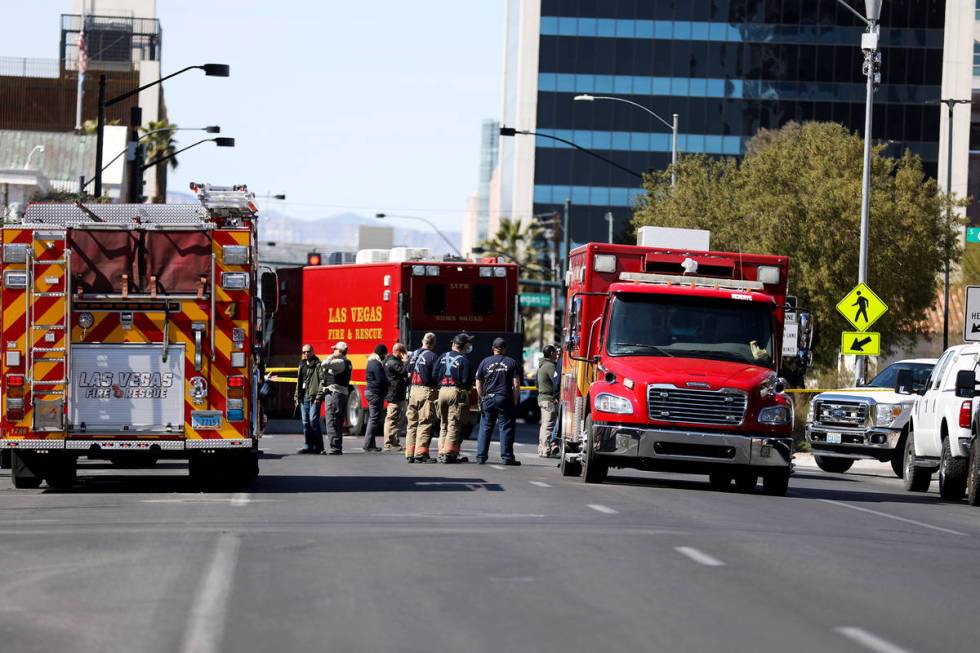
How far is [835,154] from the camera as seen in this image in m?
52.0

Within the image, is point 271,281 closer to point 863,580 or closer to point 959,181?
point 863,580

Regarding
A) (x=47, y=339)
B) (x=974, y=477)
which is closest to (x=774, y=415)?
(x=974, y=477)

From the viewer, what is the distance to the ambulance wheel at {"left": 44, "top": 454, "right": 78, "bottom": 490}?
66.5ft

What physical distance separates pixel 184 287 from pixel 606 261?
19.9ft

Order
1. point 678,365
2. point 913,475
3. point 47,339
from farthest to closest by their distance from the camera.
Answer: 1. point 913,475
2. point 678,365
3. point 47,339

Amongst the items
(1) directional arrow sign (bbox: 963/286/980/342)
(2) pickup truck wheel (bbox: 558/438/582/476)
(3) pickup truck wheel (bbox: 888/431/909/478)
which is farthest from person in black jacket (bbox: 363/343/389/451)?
(1) directional arrow sign (bbox: 963/286/980/342)

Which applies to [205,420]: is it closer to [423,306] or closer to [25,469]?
[25,469]

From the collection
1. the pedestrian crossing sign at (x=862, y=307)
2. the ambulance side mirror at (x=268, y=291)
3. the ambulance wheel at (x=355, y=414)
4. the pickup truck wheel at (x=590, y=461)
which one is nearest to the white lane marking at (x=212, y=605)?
the ambulance side mirror at (x=268, y=291)

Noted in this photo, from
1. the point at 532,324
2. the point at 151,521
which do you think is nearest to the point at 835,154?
the point at 151,521

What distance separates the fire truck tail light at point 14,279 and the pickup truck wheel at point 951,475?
11.8m

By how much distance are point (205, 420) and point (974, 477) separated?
9481mm

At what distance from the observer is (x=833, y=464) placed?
32469mm

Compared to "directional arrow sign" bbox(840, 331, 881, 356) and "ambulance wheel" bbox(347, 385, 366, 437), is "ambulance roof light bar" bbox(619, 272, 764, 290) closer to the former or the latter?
"directional arrow sign" bbox(840, 331, 881, 356)

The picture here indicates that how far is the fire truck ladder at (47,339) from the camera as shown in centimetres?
1917
